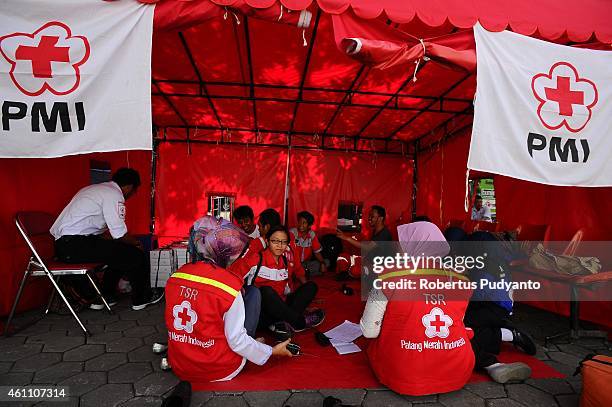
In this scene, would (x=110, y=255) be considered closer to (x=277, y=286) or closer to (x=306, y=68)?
(x=277, y=286)

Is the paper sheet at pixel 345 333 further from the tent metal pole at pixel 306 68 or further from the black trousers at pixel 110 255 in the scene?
the tent metal pole at pixel 306 68

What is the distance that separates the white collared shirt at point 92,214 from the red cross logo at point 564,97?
4.26 m

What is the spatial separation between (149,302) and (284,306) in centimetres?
204

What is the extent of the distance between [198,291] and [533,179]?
9.29ft

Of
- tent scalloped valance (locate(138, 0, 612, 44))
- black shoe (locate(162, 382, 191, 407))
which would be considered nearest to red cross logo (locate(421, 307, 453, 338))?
black shoe (locate(162, 382, 191, 407))

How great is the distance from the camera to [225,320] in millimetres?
2127

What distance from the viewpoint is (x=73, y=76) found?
241 centimetres

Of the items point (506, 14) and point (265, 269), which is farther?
point (265, 269)

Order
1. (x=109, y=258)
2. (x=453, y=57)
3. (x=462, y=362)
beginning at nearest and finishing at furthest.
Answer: (x=462, y=362) → (x=453, y=57) → (x=109, y=258)

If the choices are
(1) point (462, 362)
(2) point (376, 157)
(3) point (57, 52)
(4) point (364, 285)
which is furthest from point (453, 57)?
(2) point (376, 157)

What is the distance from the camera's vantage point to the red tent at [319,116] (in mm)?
2602

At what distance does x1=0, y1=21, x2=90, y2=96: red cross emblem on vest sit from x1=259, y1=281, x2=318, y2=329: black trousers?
2346 mm

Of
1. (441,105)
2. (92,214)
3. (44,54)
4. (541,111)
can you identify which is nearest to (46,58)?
(44,54)

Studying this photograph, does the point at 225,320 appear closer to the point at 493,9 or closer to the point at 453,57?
the point at 453,57
